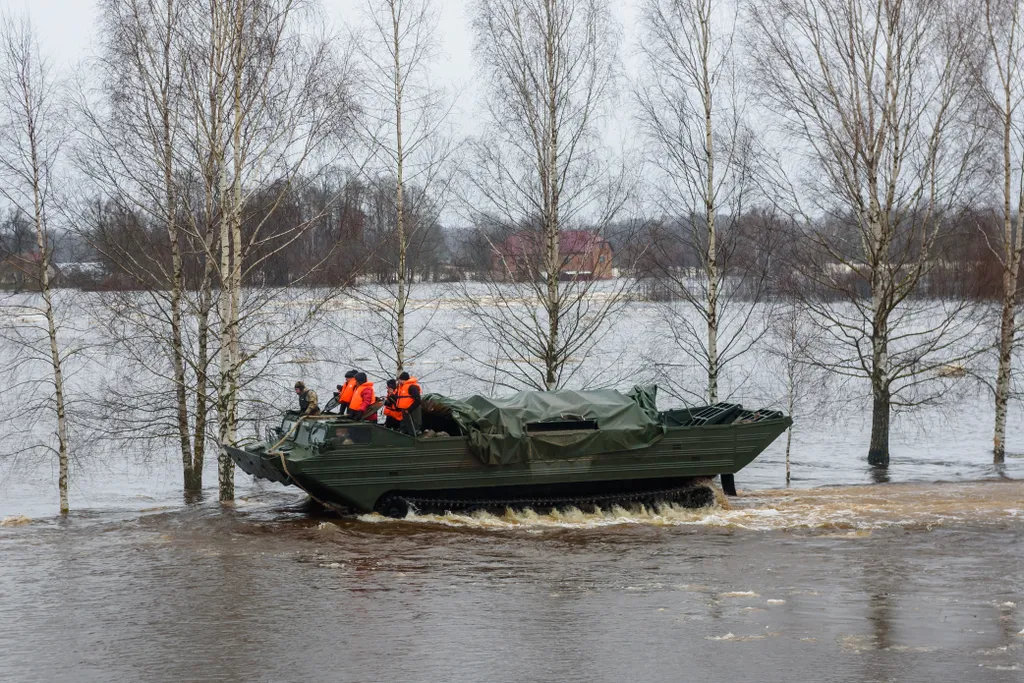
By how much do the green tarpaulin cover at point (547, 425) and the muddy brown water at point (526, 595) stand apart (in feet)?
3.43

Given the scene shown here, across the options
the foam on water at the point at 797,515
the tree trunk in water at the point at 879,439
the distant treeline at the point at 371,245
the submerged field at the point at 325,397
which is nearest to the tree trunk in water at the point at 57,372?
the submerged field at the point at 325,397

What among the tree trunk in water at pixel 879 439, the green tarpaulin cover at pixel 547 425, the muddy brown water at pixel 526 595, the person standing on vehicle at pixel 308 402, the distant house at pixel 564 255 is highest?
the distant house at pixel 564 255

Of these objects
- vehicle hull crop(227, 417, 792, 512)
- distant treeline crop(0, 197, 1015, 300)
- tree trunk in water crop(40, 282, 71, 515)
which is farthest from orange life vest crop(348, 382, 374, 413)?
tree trunk in water crop(40, 282, 71, 515)

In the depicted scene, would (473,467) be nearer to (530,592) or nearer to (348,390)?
(348,390)

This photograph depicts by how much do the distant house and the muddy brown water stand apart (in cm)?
589

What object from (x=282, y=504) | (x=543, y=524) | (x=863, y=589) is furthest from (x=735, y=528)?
(x=282, y=504)

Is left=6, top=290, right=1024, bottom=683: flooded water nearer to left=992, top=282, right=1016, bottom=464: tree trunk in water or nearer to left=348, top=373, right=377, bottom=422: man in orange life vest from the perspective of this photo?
left=348, top=373, right=377, bottom=422: man in orange life vest

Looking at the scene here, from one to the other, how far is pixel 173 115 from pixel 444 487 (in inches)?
283

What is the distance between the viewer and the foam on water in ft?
52.0

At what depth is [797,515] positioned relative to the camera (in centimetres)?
1645

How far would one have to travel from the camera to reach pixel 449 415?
53.5ft

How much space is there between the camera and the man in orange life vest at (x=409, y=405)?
1569cm

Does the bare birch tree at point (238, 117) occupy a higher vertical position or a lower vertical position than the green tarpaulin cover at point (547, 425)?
higher

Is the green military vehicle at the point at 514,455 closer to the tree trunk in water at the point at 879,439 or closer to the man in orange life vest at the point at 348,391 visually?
the man in orange life vest at the point at 348,391
